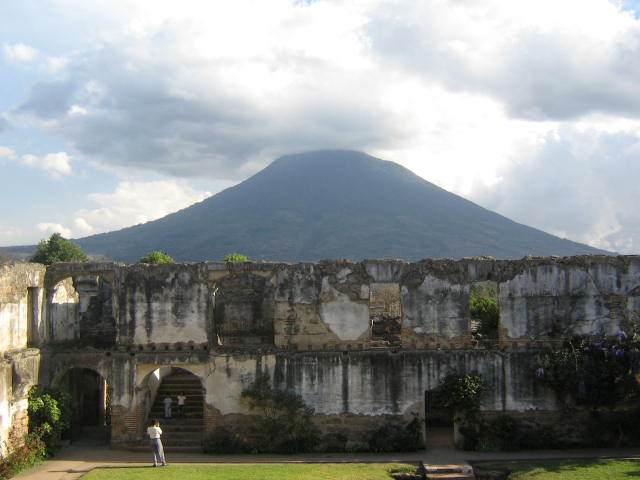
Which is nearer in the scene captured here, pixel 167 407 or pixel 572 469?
pixel 572 469

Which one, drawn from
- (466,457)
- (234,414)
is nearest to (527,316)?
(466,457)

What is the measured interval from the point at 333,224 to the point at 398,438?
110 m

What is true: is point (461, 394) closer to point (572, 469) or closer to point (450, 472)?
point (450, 472)

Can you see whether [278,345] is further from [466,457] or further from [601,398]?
[601,398]

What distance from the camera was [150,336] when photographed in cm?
1969

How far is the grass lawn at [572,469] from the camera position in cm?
1521

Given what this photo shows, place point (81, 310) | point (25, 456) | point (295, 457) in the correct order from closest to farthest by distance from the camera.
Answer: point (25, 456) → point (295, 457) → point (81, 310)

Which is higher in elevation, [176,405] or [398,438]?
[176,405]

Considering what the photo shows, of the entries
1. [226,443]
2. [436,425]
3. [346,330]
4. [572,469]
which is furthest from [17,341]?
[572,469]

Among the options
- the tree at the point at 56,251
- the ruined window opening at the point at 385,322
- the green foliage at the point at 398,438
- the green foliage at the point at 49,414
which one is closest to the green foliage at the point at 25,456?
the green foliage at the point at 49,414

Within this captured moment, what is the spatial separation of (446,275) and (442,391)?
3.50 m

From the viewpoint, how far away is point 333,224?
12800 cm

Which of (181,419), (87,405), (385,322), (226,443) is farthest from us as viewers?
(385,322)

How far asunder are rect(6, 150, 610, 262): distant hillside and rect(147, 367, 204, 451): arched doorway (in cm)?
8428
